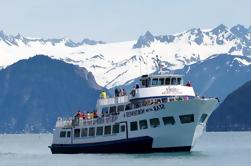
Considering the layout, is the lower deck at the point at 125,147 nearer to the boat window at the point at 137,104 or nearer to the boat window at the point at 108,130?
the boat window at the point at 108,130

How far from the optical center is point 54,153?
9456cm

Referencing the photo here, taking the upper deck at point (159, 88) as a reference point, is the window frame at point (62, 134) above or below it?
below

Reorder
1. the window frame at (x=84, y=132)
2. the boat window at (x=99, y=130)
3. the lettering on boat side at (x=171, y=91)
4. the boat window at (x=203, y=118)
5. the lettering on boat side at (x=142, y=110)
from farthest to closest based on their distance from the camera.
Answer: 1. the window frame at (x=84, y=132)
2. the boat window at (x=99, y=130)
3. the lettering on boat side at (x=171, y=91)
4. the boat window at (x=203, y=118)
5. the lettering on boat side at (x=142, y=110)

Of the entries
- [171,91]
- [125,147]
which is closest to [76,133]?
[125,147]

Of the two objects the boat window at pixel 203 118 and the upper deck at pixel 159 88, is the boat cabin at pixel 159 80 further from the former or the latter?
the boat window at pixel 203 118

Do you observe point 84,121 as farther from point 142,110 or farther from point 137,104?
point 142,110

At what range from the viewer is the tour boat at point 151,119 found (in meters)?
78.6

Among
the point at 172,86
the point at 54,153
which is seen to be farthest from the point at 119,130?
the point at 54,153

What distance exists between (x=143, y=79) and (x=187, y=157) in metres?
10.5

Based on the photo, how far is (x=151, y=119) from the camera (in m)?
78.9

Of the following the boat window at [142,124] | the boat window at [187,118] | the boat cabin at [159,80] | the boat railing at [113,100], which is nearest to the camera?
the boat window at [187,118]

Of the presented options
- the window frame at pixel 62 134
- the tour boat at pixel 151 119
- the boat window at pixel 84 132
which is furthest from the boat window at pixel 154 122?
the window frame at pixel 62 134

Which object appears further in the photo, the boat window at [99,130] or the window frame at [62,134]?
the window frame at [62,134]

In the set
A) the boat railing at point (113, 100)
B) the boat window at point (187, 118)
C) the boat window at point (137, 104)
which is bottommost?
the boat window at point (187, 118)
